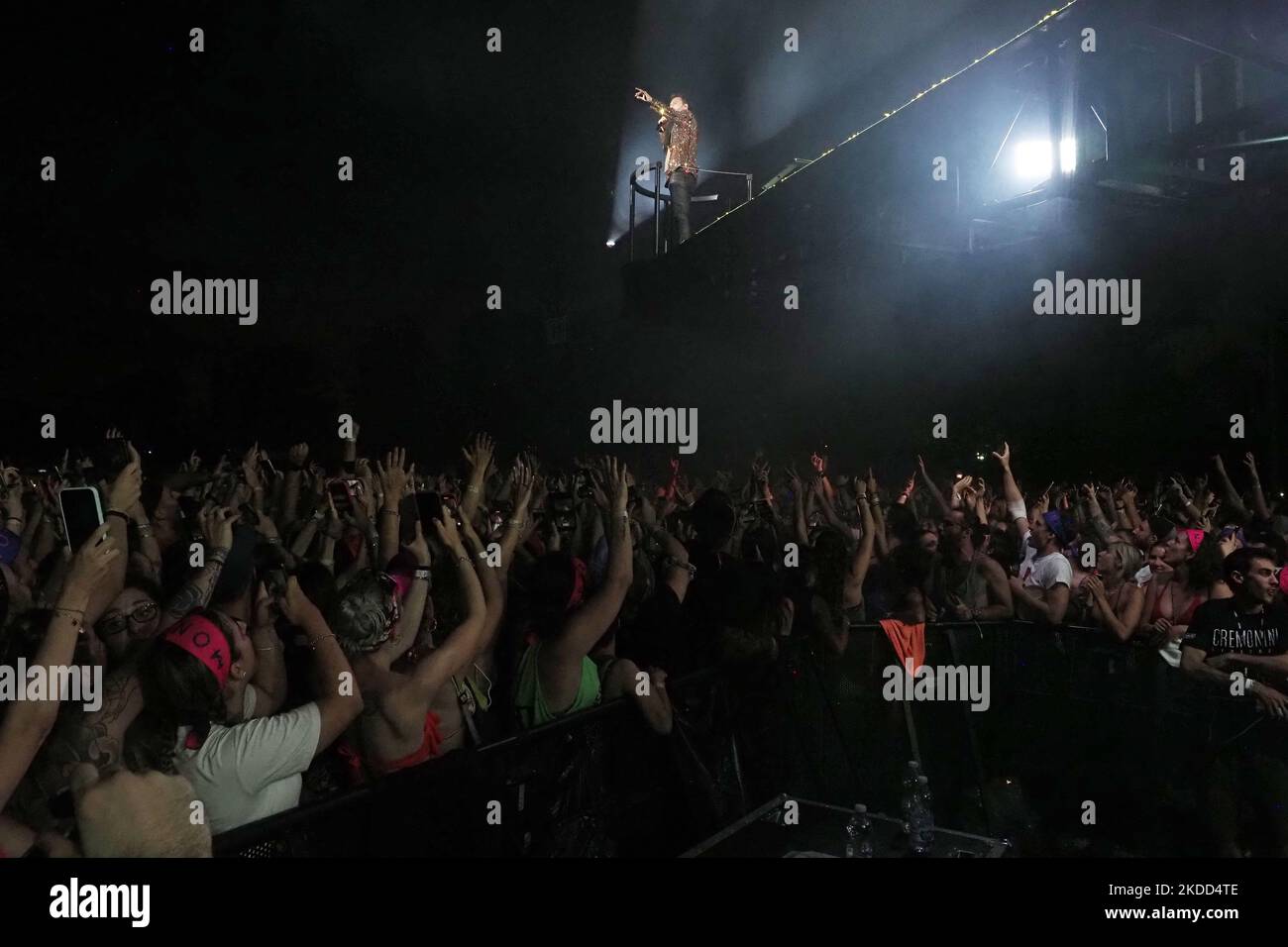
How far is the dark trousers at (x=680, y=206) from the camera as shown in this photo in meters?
6.21

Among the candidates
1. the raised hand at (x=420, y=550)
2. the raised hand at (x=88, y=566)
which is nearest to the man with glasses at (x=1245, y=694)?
the raised hand at (x=420, y=550)

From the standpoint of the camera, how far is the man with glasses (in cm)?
311

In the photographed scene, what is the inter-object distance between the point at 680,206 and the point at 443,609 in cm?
436

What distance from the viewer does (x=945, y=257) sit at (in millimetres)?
5309

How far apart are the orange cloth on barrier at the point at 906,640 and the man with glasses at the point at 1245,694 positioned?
3.56ft

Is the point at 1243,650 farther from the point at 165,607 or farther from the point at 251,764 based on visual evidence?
the point at 165,607

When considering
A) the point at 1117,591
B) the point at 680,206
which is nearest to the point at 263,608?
the point at 1117,591

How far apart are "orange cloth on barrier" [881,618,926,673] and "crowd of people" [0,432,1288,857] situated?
107 millimetres

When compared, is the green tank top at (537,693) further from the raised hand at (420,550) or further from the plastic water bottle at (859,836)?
the plastic water bottle at (859,836)

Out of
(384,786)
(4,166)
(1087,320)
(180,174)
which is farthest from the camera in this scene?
(1087,320)

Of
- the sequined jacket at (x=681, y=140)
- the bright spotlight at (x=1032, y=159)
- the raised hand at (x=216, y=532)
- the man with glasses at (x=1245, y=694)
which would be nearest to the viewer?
the raised hand at (x=216, y=532)

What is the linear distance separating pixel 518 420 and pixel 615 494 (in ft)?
11.2
